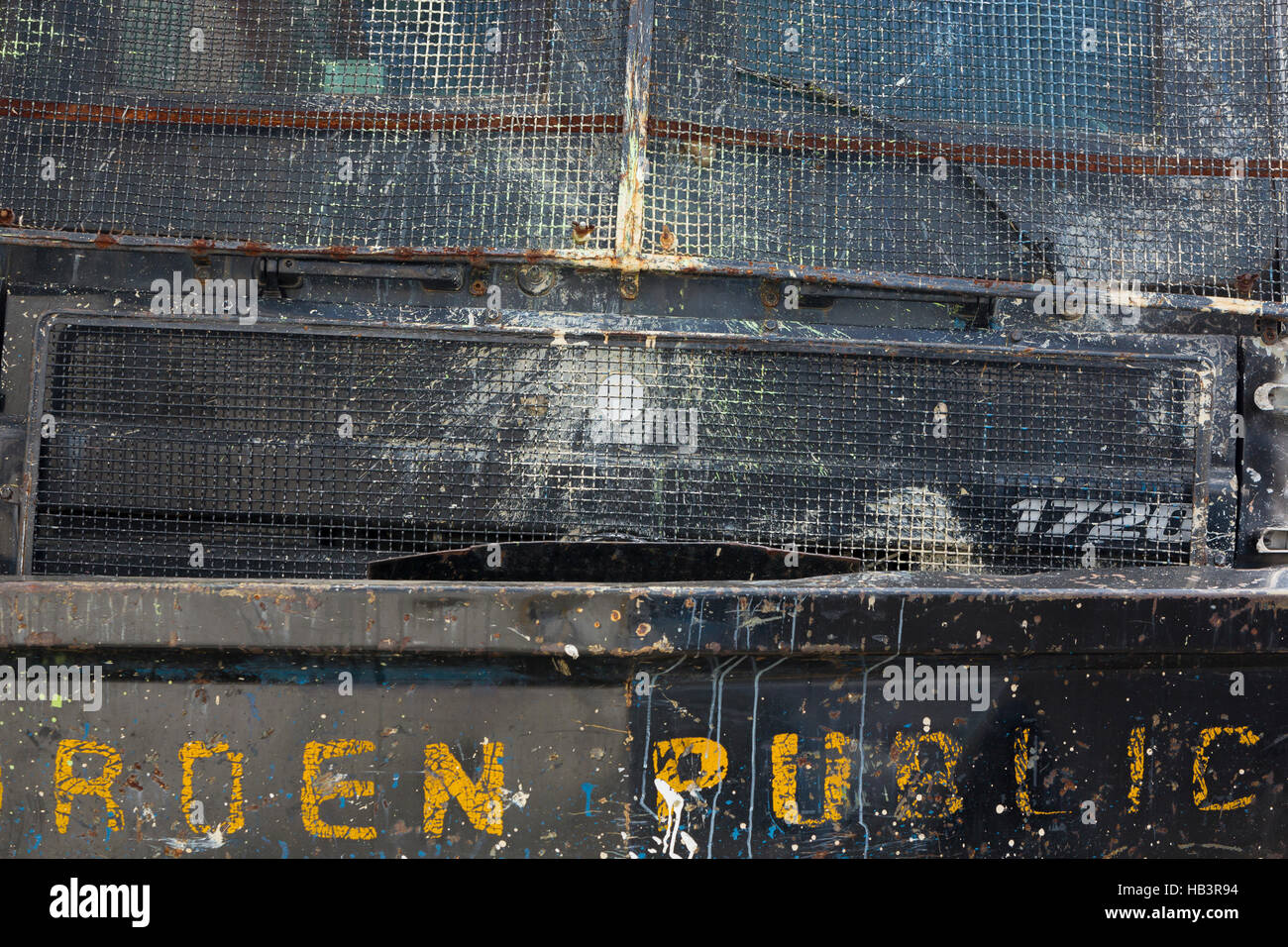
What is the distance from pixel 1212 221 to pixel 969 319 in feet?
2.67

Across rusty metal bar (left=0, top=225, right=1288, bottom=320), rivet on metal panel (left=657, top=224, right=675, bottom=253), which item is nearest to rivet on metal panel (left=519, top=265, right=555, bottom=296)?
rusty metal bar (left=0, top=225, right=1288, bottom=320)

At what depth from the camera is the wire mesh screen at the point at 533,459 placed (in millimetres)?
3053

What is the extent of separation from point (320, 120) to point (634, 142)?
98cm

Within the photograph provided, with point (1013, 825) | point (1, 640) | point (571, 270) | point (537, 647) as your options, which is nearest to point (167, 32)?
point (571, 270)

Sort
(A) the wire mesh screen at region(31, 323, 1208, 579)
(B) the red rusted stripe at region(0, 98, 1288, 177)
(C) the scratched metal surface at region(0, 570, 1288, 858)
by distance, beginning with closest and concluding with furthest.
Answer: (C) the scratched metal surface at region(0, 570, 1288, 858) < (A) the wire mesh screen at region(31, 323, 1208, 579) < (B) the red rusted stripe at region(0, 98, 1288, 177)

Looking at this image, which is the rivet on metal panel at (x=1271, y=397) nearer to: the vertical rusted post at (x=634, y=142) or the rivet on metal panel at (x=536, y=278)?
the vertical rusted post at (x=634, y=142)

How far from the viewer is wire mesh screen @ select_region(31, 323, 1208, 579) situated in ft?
10.0

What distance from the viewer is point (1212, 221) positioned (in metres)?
3.29

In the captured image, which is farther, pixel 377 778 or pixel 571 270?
pixel 571 270

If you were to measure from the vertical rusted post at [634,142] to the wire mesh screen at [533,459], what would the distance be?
30 cm

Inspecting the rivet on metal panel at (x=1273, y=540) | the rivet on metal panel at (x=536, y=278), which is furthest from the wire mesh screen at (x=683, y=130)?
the rivet on metal panel at (x=1273, y=540)

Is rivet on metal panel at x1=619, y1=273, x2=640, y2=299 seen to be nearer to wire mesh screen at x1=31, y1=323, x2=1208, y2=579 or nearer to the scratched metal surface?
wire mesh screen at x1=31, y1=323, x2=1208, y2=579

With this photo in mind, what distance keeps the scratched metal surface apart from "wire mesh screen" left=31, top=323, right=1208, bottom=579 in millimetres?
1026

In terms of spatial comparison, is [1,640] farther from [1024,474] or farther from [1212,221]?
[1212,221]
